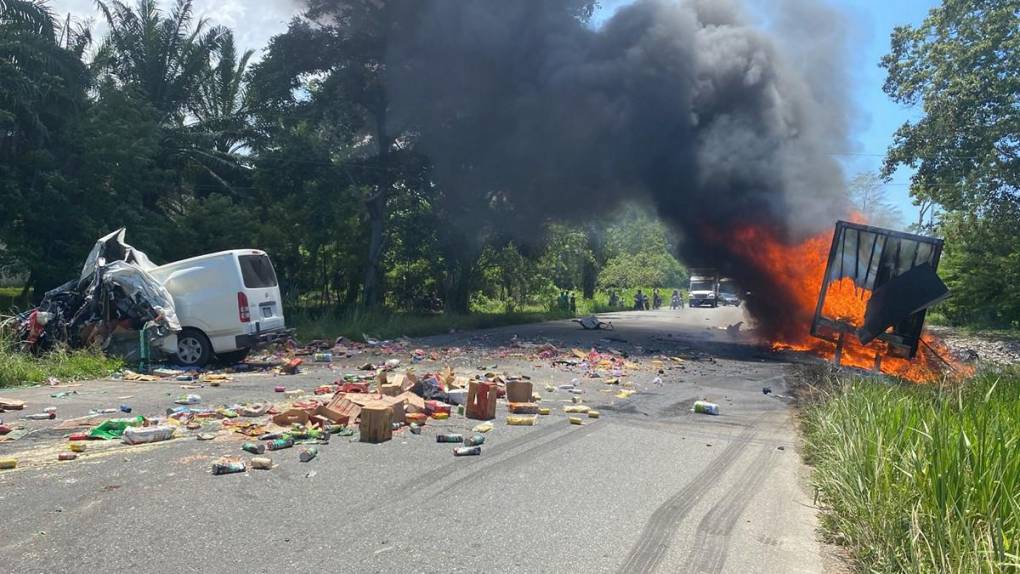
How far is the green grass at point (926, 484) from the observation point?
3.32 m

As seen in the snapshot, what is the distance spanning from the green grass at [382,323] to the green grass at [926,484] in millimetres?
12801

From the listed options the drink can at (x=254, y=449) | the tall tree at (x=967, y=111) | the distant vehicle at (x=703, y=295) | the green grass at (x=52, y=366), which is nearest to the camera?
the drink can at (x=254, y=449)

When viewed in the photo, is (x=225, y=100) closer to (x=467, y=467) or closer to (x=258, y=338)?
(x=258, y=338)

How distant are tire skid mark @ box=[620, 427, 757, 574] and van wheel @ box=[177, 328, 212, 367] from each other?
844 cm

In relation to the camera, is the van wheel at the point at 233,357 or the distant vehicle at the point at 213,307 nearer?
the distant vehicle at the point at 213,307

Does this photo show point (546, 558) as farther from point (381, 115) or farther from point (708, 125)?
point (381, 115)

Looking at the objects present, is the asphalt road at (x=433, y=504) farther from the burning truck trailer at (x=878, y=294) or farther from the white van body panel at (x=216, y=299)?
the burning truck trailer at (x=878, y=294)

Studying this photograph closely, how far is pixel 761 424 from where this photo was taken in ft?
27.2

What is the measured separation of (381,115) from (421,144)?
1.62 meters

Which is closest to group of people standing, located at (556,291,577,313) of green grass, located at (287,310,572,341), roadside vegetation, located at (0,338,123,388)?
green grass, located at (287,310,572,341)

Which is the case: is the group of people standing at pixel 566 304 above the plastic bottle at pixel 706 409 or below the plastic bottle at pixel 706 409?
above

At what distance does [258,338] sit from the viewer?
11664 millimetres

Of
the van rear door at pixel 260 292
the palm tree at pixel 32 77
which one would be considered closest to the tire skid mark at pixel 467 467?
the van rear door at pixel 260 292

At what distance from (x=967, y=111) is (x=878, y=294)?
15.6 m
